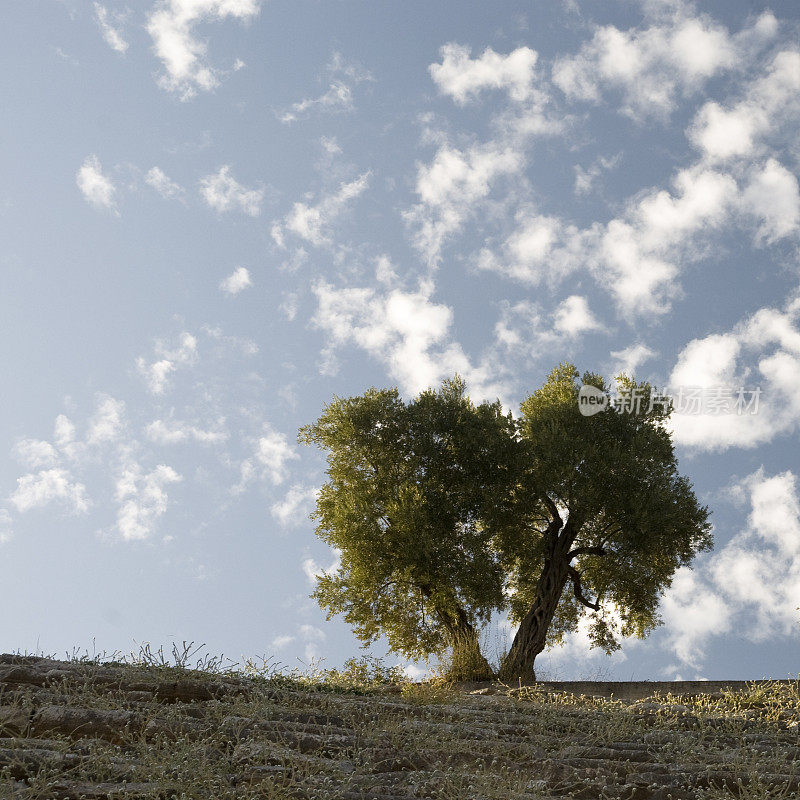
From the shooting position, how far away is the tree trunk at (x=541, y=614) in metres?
18.2

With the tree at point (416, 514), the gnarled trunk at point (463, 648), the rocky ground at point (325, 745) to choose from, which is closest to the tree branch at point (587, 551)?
the tree at point (416, 514)

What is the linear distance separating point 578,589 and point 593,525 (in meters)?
1.87

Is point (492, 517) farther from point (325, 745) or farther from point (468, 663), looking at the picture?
point (325, 745)

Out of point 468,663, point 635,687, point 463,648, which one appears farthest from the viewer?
point 463,648

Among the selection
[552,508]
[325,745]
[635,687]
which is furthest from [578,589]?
[325,745]

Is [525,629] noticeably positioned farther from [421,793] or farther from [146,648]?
[421,793]

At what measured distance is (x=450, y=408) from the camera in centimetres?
1964

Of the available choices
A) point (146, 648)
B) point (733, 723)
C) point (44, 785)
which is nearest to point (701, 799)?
point (733, 723)

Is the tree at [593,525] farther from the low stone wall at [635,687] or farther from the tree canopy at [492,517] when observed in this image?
the low stone wall at [635,687]

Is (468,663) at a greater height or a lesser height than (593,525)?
lesser

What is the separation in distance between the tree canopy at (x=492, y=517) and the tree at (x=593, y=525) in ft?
0.12

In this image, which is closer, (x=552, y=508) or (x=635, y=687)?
(x=635, y=687)

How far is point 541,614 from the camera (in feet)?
61.6

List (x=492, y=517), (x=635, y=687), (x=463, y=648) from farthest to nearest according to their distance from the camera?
(x=492, y=517)
(x=463, y=648)
(x=635, y=687)
